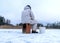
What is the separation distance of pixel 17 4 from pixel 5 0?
107 cm

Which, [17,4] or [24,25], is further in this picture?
[17,4]

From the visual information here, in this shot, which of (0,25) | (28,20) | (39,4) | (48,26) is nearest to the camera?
(28,20)

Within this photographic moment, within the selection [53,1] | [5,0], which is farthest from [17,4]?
[53,1]

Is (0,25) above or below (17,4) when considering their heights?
below

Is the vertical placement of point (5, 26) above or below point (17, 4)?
below

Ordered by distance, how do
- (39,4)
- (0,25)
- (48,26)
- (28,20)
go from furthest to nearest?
(0,25), (48,26), (39,4), (28,20)

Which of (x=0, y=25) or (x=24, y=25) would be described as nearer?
(x=24, y=25)

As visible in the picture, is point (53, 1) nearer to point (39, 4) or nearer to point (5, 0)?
point (39, 4)

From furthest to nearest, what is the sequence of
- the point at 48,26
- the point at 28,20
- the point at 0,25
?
the point at 0,25 → the point at 48,26 → the point at 28,20

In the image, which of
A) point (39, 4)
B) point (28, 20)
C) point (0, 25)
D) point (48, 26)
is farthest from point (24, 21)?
point (0, 25)

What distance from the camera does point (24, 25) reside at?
5.28 m

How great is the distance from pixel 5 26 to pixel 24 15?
216 inches

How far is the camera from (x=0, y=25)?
32.9 feet

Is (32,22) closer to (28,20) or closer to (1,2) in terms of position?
(28,20)
